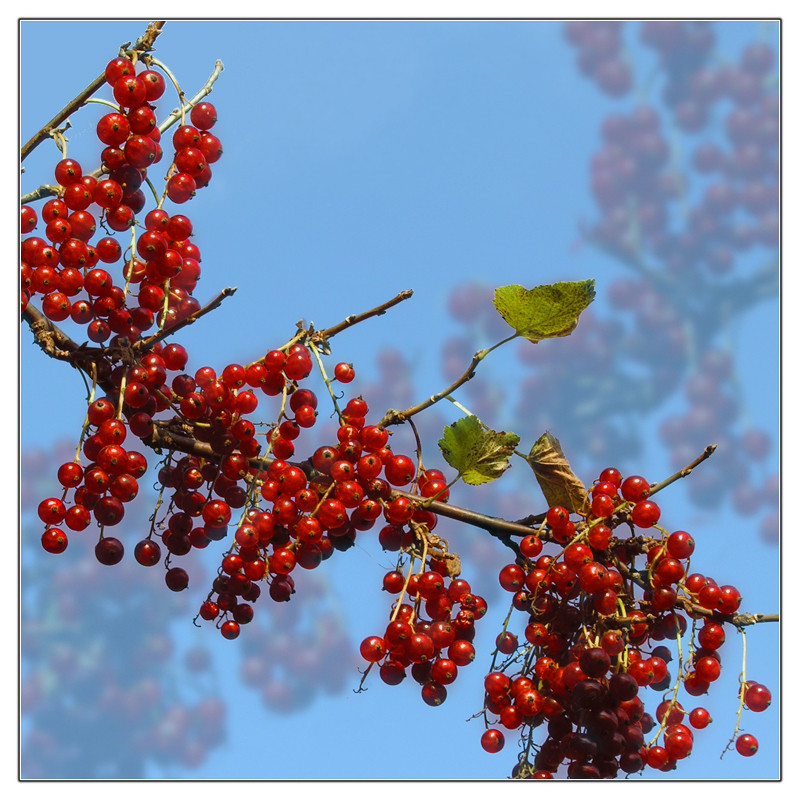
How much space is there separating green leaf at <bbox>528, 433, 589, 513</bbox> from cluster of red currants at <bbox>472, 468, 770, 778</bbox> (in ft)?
0.06

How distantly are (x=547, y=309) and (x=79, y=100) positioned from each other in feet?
2.15

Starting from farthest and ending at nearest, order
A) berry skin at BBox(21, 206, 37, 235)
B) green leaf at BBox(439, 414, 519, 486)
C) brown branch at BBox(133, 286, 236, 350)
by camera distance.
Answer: berry skin at BBox(21, 206, 37, 235) → green leaf at BBox(439, 414, 519, 486) → brown branch at BBox(133, 286, 236, 350)

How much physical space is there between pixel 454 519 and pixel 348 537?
130 mm

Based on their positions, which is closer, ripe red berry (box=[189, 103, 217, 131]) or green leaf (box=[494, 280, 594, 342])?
green leaf (box=[494, 280, 594, 342])

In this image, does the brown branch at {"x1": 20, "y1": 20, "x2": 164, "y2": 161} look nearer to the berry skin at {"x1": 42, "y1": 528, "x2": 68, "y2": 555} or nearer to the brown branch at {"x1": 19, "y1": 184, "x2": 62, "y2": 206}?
the brown branch at {"x1": 19, "y1": 184, "x2": 62, "y2": 206}

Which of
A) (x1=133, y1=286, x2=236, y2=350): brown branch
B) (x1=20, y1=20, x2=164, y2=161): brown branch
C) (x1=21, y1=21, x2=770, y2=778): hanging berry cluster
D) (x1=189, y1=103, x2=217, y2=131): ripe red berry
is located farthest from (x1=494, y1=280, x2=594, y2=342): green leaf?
(x1=20, y1=20, x2=164, y2=161): brown branch

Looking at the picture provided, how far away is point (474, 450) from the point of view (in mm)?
1197

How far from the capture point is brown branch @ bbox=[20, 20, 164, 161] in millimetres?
1284

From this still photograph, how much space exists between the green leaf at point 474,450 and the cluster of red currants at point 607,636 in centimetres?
9

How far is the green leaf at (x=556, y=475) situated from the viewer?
122 centimetres

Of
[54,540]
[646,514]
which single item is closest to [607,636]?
[646,514]

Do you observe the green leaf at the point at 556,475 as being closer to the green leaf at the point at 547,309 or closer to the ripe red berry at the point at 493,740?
the green leaf at the point at 547,309

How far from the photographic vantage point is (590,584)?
45.2 inches

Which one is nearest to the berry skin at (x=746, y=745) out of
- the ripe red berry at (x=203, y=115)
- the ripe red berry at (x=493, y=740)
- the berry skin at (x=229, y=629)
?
the ripe red berry at (x=493, y=740)
